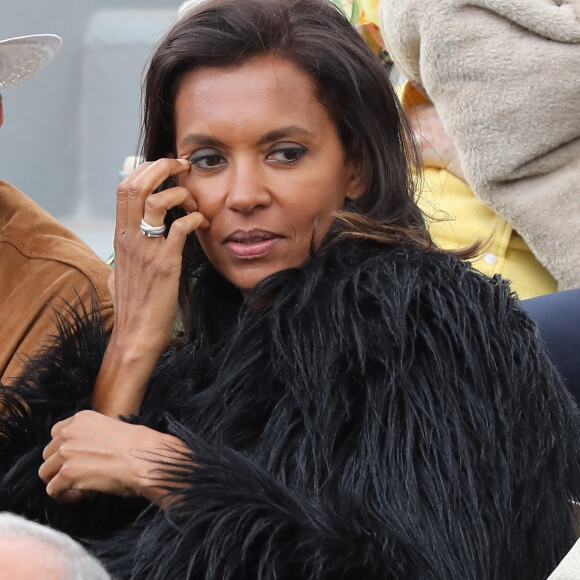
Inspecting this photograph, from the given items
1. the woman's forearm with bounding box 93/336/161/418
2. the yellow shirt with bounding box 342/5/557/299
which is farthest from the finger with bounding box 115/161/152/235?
the yellow shirt with bounding box 342/5/557/299

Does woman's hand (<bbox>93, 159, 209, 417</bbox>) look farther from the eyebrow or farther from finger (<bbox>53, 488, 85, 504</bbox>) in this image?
finger (<bbox>53, 488, 85, 504</bbox>)

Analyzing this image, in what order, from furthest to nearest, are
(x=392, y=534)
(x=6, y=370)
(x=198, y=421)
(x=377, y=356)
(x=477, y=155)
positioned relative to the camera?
(x=477, y=155) → (x=6, y=370) → (x=198, y=421) → (x=377, y=356) → (x=392, y=534)

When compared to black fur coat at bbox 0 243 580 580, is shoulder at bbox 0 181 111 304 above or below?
below

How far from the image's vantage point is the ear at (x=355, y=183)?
5.65ft

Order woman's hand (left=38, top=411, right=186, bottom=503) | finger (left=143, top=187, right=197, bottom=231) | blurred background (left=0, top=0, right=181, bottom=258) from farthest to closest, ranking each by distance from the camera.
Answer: blurred background (left=0, top=0, right=181, bottom=258) < finger (left=143, top=187, right=197, bottom=231) < woman's hand (left=38, top=411, right=186, bottom=503)

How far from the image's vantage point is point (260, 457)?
1.38m

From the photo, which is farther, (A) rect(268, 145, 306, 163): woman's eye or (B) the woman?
(A) rect(268, 145, 306, 163): woman's eye

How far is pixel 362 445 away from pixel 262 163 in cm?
51

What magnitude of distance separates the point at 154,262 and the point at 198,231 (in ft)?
0.32

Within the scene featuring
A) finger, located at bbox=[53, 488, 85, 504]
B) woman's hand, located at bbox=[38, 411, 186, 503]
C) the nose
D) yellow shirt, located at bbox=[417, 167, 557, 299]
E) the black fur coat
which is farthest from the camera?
yellow shirt, located at bbox=[417, 167, 557, 299]

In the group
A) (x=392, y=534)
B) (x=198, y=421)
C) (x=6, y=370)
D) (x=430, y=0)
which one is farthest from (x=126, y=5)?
(x=392, y=534)

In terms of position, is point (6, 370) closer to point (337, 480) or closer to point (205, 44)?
point (205, 44)

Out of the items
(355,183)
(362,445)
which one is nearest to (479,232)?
(355,183)

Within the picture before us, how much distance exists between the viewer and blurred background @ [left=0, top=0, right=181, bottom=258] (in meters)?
4.27
